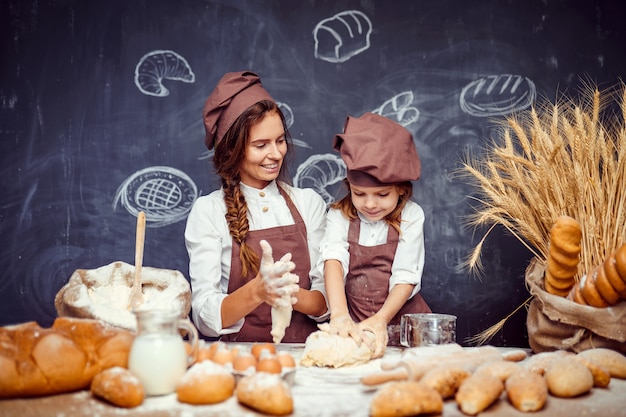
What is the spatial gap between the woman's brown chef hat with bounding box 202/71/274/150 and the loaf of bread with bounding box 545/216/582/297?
128cm

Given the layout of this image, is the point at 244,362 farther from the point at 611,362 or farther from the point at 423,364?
the point at 611,362

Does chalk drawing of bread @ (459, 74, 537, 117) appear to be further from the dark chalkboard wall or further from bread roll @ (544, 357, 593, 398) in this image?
bread roll @ (544, 357, 593, 398)

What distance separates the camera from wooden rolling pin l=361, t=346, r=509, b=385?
61.8 inches

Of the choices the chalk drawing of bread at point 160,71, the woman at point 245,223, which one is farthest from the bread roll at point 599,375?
the chalk drawing of bread at point 160,71

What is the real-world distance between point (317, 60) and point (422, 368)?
2112mm

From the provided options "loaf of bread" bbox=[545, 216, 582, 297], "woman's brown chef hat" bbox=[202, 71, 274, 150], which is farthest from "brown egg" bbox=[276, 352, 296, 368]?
"woman's brown chef hat" bbox=[202, 71, 274, 150]

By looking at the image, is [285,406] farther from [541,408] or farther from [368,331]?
[368,331]

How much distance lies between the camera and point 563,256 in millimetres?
1887

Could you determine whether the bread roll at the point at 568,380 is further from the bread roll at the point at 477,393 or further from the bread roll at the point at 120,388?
the bread roll at the point at 120,388

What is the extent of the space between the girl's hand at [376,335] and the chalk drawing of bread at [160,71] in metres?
1.78

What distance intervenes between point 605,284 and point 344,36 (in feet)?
6.52

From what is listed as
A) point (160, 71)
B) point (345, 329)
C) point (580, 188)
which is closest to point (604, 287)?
point (580, 188)

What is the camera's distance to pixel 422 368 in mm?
1581

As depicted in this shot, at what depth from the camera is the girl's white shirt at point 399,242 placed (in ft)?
8.25
